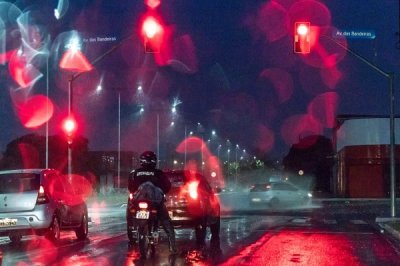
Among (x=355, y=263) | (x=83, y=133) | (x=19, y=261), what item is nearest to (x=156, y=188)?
(x=19, y=261)

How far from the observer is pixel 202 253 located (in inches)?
564

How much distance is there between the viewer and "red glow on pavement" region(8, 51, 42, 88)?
4175 cm

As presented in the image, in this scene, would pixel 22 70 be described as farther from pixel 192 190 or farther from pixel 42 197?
pixel 192 190

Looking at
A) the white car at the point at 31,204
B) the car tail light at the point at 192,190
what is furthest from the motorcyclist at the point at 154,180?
the white car at the point at 31,204

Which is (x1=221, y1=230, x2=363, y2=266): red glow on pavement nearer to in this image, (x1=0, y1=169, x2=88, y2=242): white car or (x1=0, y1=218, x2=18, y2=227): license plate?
(x1=0, y1=169, x2=88, y2=242): white car

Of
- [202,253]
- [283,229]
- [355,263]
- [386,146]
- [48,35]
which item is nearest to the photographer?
[355,263]

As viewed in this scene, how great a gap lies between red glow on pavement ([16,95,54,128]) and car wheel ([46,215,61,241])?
29333mm

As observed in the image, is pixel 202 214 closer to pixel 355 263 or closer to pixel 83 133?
pixel 355 263

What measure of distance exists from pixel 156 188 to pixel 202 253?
1.99 m

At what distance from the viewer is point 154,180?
43.2 ft

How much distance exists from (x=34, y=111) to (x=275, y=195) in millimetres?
18322

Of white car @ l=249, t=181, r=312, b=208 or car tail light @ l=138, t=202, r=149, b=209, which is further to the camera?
white car @ l=249, t=181, r=312, b=208

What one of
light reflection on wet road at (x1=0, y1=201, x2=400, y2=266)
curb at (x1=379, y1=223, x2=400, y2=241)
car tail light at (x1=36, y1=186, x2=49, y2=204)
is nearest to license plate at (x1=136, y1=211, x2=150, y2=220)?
light reflection on wet road at (x1=0, y1=201, x2=400, y2=266)

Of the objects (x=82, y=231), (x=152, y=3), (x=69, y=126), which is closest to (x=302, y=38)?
(x=152, y=3)
